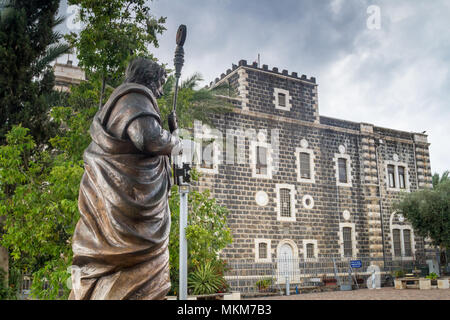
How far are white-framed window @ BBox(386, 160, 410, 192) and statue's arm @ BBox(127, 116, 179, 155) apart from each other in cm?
2421

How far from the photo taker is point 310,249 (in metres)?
21.0

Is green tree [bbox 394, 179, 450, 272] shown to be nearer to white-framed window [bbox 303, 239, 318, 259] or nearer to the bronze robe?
white-framed window [bbox 303, 239, 318, 259]

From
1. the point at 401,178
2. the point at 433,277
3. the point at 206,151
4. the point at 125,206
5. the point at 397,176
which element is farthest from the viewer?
the point at 401,178

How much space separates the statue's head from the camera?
3.02 metres

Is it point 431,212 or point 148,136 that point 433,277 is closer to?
point 431,212

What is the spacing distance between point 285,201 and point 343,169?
472cm

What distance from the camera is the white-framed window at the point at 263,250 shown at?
1909cm

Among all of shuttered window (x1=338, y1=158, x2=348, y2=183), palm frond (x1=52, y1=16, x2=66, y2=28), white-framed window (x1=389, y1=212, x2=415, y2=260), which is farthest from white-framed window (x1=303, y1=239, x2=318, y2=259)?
palm frond (x1=52, y1=16, x2=66, y2=28)

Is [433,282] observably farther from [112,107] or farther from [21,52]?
[112,107]

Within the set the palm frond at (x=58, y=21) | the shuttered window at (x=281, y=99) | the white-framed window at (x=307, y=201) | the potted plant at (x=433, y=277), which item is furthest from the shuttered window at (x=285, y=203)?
the palm frond at (x=58, y=21)

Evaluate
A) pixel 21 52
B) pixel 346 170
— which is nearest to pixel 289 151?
pixel 346 170

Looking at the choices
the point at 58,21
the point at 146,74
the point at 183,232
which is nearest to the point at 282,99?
the point at 58,21

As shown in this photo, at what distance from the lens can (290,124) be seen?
21.7 metres

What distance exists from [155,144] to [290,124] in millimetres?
19509
